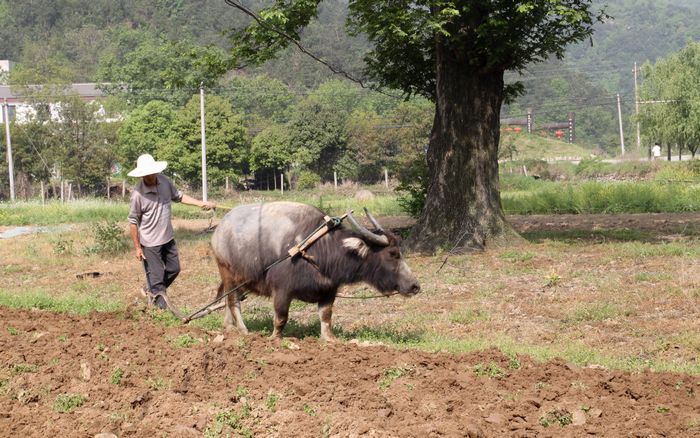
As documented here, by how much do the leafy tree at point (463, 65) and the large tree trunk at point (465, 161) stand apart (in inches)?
0.8

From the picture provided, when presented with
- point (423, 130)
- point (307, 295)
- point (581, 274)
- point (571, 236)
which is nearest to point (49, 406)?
point (307, 295)

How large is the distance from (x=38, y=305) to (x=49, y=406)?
5744 mm

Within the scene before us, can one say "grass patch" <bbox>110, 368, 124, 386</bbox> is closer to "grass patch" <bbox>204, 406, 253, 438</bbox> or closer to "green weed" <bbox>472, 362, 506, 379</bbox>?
"grass patch" <bbox>204, 406, 253, 438</bbox>

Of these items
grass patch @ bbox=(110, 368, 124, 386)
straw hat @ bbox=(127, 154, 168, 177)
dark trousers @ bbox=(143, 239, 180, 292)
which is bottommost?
grass patch @ bbox=(110, 368, 124, 386)

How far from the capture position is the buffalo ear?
9.83 meters

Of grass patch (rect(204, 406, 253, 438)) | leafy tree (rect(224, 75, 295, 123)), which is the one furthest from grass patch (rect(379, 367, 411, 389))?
leafy tree (rect(224, 75, 295, 123))

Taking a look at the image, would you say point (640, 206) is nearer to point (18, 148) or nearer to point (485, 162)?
point (485, 162)

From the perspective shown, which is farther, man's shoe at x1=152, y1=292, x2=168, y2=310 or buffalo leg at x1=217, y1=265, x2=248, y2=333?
man's shoe at x1=152, y1=292, x2=168, y2=310

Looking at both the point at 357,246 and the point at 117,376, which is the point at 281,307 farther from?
the point at 117,376

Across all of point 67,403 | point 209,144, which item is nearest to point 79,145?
point 209,144

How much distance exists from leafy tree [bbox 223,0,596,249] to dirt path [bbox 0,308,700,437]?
9.86 m

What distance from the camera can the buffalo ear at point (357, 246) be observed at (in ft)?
32.2

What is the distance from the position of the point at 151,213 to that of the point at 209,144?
4530 centimetres

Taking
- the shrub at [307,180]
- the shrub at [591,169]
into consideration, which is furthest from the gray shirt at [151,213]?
the shrub at [307,180]
